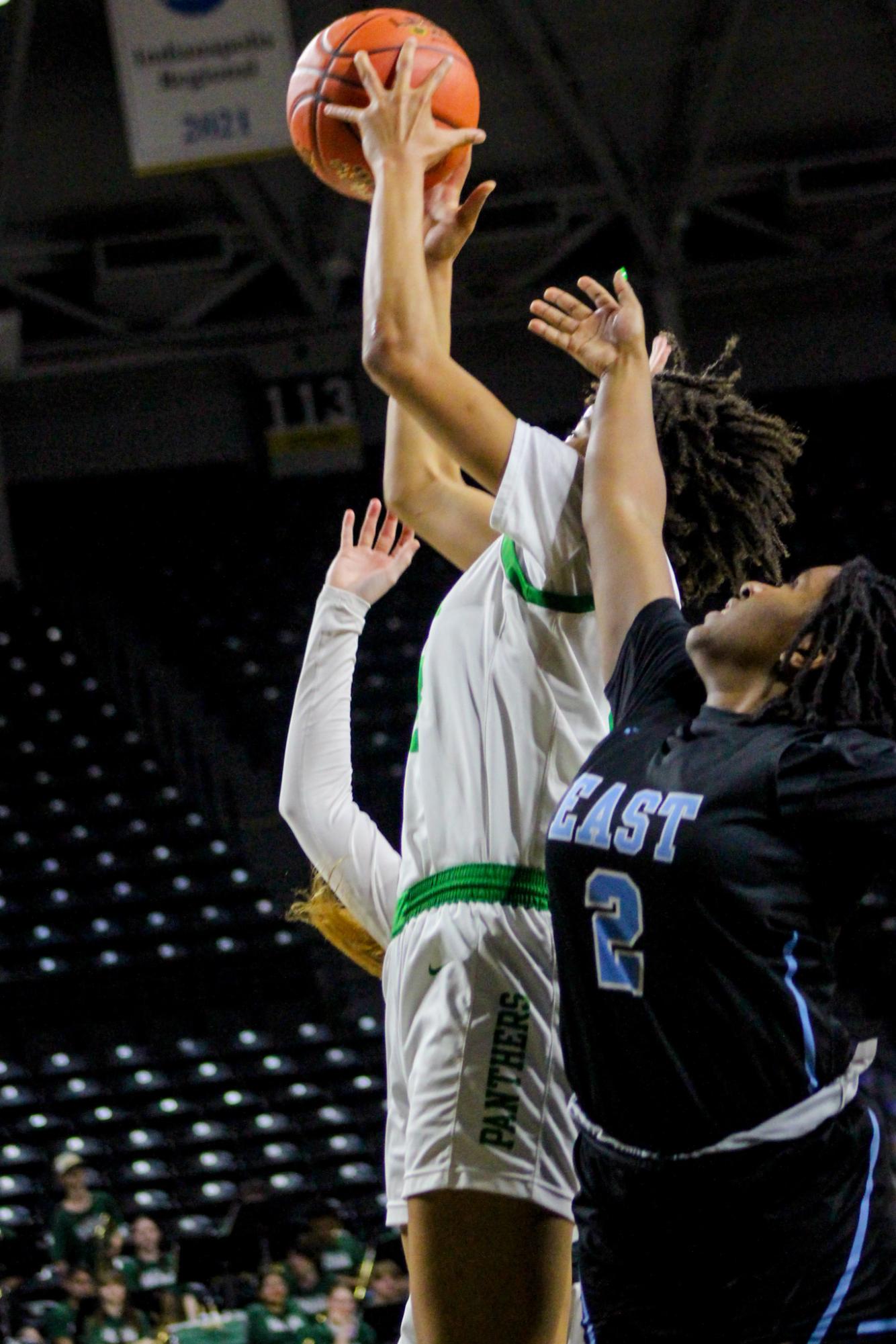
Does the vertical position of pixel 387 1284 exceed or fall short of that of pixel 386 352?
it falls short

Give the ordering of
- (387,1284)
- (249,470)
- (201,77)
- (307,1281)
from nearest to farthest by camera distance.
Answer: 1. (387,1284)
2. (307,1281)
3. (201,77)
4. (249,470)

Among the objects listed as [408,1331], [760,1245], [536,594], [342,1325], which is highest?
[536,594]

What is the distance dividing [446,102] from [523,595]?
920mm

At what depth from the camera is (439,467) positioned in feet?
9.20

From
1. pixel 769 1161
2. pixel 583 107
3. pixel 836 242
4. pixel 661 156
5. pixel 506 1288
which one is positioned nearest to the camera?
pixel 769 1161

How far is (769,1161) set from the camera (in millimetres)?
1960

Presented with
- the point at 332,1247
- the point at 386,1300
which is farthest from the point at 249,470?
the point at 386,1300

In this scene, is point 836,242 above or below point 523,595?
above

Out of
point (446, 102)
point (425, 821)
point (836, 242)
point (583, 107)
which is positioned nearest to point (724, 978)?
point (425, 821)

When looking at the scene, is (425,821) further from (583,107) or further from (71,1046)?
(583,107)

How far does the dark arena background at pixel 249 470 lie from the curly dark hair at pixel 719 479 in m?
5.40

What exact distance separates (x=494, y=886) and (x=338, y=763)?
2.25 ft

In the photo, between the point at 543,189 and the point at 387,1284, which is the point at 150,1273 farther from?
the point at 543,189

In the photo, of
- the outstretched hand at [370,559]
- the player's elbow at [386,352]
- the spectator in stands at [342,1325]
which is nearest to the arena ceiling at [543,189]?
the spectator in stands at [342,1325]
